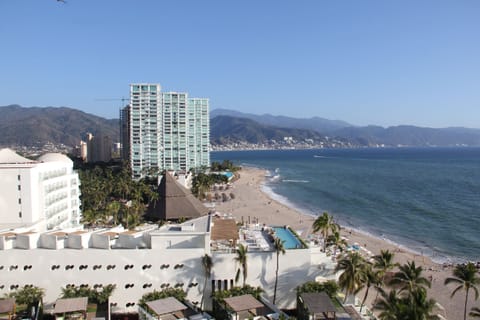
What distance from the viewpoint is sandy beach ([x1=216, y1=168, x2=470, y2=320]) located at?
31.8 m

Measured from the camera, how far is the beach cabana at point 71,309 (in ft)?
69.4

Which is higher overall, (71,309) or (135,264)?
(135,264)

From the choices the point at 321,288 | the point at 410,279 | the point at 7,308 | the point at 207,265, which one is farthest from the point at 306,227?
the point at 7,308

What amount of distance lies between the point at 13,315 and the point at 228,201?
58.1m

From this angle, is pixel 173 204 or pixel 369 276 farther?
pixel 173 204

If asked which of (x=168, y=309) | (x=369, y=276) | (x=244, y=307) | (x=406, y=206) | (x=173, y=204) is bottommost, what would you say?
(x=406, y=206)

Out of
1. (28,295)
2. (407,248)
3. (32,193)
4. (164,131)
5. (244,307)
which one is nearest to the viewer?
(244,307)

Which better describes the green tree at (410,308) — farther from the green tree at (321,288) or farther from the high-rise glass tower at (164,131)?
the high-rise glass tower at (164,131)

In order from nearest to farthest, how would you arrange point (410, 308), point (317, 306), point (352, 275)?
point (410, 308)
point (317, 306)
point (352, 275)

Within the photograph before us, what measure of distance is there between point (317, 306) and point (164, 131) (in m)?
88.7

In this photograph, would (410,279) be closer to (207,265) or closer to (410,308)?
(410,308)

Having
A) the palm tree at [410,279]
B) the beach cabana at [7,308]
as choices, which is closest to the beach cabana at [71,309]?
the beach cabana at [7,308]

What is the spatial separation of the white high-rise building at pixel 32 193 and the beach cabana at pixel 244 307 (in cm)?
1894

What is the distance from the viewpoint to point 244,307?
2169cm
